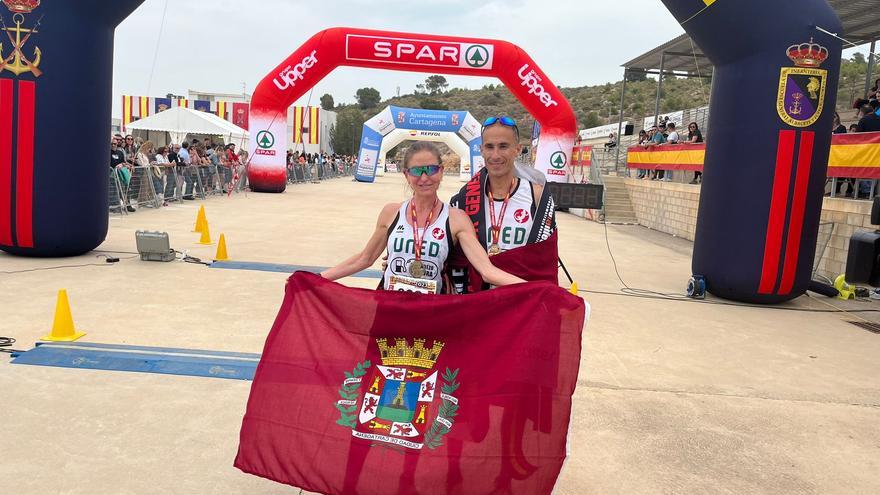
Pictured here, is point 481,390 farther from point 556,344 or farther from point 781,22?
point 781,22

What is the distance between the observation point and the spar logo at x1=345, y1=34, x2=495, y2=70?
17125 mm

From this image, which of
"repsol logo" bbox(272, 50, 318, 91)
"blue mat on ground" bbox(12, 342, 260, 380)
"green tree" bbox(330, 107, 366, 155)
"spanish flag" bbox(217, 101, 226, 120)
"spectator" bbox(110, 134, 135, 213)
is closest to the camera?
"blue mat on ground" bbox(12, 342, 260, 380)

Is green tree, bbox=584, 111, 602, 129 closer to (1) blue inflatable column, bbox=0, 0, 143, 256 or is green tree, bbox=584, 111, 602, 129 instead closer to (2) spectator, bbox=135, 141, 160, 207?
(2) spectator, bbox=135, 141, 160, 207

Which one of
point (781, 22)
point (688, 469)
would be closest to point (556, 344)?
point (688, 469)

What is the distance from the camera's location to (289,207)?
1789 centimetres

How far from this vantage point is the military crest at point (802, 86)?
24.3 feet

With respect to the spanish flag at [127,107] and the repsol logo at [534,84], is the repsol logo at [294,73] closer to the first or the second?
the repsol logo at [534,84]

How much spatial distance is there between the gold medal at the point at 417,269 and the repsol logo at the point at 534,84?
51.2 feet

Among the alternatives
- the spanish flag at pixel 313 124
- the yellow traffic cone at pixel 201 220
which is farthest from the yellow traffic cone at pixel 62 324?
the spanish flag at pixel 313 124

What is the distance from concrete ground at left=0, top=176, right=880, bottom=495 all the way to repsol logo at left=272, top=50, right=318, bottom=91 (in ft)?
37.0

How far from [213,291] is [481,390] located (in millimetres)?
5057

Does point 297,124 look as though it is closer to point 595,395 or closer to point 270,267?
point 270,267

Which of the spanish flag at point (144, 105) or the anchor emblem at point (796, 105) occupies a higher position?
the spanish flag at point (144, 105)

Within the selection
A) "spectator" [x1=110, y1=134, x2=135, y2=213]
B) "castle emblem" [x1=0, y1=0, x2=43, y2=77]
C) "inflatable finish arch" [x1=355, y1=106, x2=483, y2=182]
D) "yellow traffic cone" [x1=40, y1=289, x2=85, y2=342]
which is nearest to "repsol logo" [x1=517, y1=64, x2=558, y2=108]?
"spectator" [x1=110, y1=134, x2=135, y2=213]
